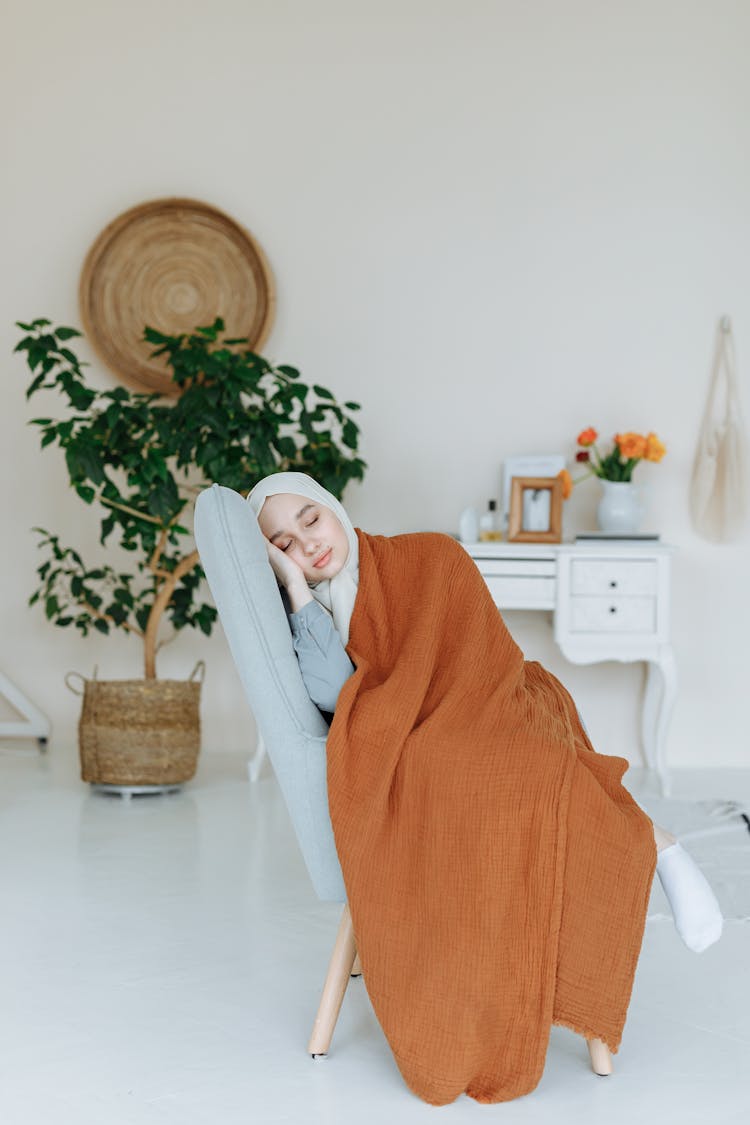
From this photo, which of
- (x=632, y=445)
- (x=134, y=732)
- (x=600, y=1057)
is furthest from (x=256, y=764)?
(x=600, y=1057)

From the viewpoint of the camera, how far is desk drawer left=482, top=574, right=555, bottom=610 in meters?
3.51

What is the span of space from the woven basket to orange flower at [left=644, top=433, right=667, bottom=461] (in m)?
1.55

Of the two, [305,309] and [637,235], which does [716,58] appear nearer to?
[637,235]

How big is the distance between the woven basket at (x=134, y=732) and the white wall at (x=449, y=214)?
69 centimetres

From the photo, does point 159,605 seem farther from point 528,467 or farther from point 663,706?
point 663,706

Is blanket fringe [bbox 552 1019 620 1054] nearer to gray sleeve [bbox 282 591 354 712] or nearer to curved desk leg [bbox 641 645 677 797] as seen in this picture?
gray sleeve [bbox 282 591 354 712]

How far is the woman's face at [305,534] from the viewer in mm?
1788

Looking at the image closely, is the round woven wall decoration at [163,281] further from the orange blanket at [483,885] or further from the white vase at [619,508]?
the orange blanket at [483,885]

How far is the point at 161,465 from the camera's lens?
321 cm

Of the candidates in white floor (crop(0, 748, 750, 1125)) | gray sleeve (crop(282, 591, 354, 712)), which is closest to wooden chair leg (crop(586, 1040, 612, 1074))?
white floor (crop(0, 748, 750, 1125))

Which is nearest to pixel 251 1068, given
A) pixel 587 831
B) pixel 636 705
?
pixel 587 831

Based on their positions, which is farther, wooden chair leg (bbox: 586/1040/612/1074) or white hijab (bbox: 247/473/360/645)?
white hijab (bbox: 247/473/360/645)

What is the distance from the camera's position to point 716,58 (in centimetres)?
396

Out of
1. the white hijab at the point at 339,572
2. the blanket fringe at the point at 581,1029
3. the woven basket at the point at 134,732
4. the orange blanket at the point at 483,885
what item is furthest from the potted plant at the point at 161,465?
the blanket fringe at the point at 581,1029
